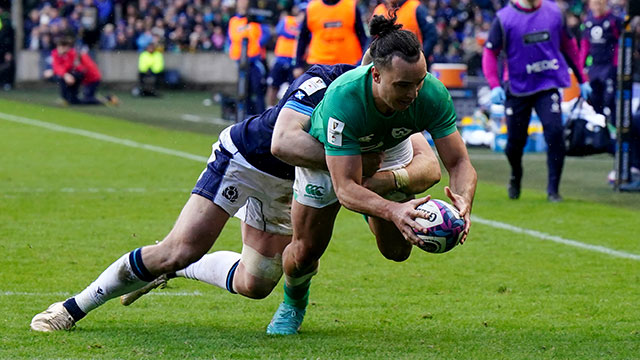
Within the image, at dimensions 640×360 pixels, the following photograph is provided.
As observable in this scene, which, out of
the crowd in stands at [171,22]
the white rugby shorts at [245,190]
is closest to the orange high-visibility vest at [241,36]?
the crowd in stands at [171,22]

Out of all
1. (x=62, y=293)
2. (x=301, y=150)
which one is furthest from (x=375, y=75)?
(x=62, y=293)

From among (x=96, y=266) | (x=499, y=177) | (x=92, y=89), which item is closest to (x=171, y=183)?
(x=499, y=177)

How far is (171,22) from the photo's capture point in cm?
3600

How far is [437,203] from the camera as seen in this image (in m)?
5.11

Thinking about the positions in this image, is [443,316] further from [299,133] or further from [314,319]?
[299,133]

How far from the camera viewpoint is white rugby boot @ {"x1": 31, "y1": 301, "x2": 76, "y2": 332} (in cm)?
600

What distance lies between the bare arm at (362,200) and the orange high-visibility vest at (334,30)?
9417mm

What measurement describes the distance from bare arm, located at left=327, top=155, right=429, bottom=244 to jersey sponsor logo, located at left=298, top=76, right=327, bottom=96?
59 cm

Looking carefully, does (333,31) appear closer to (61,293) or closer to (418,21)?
(418,21)

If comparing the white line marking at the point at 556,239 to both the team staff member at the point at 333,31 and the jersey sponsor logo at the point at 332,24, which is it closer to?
the team staff member at the point at 333,31

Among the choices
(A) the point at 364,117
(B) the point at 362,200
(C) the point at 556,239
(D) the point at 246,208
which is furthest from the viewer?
(C) the point at 556,239

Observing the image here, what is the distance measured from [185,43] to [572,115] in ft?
76.5

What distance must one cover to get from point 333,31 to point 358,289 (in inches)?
304

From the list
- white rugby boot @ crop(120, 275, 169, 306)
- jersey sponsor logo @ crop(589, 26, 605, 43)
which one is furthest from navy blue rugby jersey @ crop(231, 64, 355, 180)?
jersey sponsor logo @ crop(589, 26, 605, 43)
